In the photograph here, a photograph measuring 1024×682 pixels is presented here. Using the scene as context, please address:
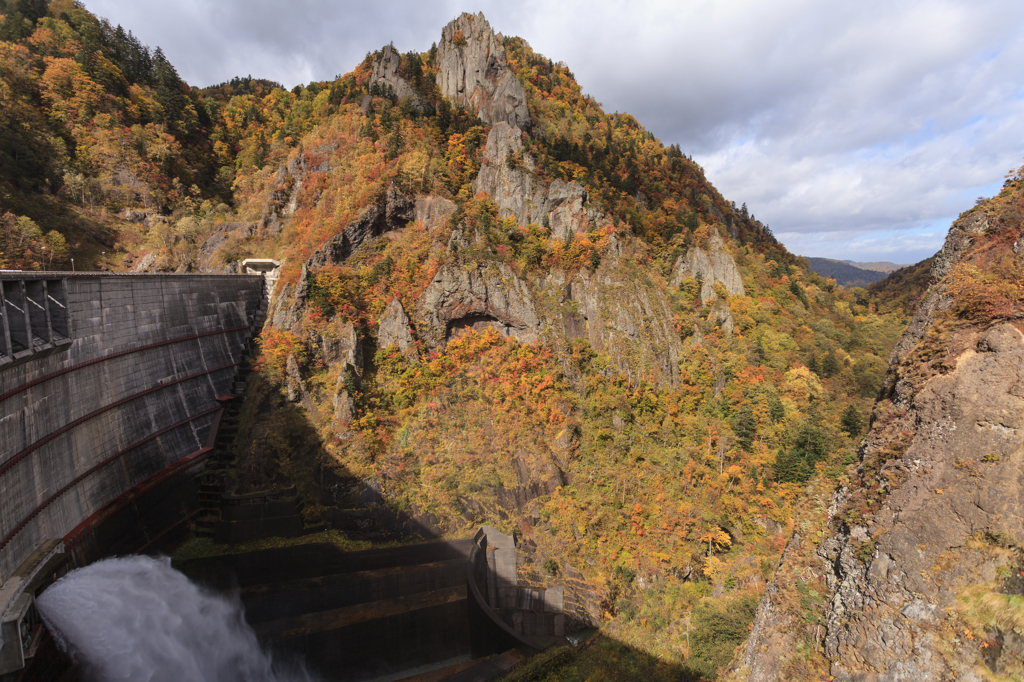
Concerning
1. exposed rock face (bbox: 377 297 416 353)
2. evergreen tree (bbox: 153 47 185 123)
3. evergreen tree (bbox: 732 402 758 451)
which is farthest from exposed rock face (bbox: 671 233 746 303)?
evergreen tree (bbox: 153 47 185 123)

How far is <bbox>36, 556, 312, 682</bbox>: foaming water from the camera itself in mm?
15664

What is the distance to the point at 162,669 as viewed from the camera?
1628cm

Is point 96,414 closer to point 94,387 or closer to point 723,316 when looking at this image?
point 94,387

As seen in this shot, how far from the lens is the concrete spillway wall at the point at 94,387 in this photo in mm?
14969

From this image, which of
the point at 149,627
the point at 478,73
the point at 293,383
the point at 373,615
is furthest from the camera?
the point at 478,73

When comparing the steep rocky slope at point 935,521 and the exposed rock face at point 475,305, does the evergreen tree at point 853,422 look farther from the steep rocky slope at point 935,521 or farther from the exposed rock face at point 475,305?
the exposed rock face at point 475,305

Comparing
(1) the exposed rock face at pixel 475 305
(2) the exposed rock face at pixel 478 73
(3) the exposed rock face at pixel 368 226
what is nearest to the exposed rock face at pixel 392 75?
(2) the exposed rock face at pixel 478 73

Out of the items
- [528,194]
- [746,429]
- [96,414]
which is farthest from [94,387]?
[746,429]

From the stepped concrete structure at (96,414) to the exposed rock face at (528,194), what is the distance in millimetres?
21617

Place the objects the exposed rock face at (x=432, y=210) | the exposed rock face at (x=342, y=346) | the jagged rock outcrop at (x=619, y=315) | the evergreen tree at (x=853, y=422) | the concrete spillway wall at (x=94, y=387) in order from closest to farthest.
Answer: the concrete spillway wall at (x=94, y=387) → the evergreen tree at (x=853, y=422) → the exposed rock face at (x=342, y=346) → the jagged rock outcrop at (x=619, y=315) → the exposed rock face at (x=432, y=210)

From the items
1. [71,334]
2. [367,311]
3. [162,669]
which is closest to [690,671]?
[162,669]

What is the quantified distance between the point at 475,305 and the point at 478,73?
27.4 m

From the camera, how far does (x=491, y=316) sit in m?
28.4

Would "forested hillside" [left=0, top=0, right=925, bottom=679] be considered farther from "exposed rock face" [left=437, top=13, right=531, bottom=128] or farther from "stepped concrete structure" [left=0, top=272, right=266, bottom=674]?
"stepped concrete structure" [left=0, top=272, right=266, bottom=674]
